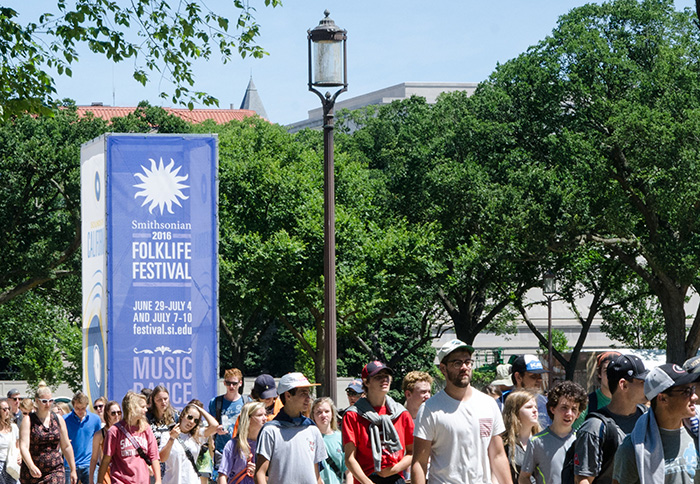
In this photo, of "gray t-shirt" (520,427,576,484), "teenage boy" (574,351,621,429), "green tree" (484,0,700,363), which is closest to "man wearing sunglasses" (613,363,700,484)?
"gray t-shirt" (520,427,576,484)

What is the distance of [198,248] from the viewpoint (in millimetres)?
14812

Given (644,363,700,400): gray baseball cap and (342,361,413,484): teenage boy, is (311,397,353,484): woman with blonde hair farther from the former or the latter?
(644,363,700,400): gray baseball cap

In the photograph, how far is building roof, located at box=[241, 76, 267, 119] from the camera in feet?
512

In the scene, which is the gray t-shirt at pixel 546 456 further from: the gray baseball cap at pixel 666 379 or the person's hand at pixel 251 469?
the person's hand at pixel 251 469

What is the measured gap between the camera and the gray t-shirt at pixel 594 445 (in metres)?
5.89

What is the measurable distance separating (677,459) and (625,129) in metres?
26.1

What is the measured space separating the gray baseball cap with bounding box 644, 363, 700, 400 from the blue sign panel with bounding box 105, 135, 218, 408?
10.2m

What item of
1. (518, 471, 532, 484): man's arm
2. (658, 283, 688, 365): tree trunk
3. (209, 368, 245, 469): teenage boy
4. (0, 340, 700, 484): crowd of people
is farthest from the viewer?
(658, 283, 688, 365): tree trunk

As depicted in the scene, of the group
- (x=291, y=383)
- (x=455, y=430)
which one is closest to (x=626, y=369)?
(x=455, y=430)

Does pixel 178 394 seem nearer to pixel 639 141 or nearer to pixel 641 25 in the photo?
pixel 639 141

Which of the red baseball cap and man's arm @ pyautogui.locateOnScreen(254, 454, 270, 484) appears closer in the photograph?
man's arm @ pyautogui.locateOnScreen(254, 454, 270, 484)

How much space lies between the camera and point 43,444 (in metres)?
12.3

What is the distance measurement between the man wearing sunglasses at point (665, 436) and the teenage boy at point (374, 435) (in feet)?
10.7

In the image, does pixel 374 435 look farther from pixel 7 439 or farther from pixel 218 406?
pixel 7 439
